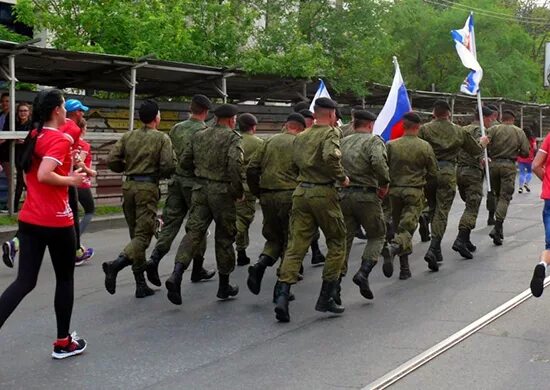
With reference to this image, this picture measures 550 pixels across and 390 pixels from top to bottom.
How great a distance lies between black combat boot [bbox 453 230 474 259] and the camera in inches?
390

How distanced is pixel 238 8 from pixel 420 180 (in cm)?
1276

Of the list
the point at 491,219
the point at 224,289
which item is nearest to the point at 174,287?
the point at 224,289

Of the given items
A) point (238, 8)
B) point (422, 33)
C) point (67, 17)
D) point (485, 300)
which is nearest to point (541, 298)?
point (485, 300)

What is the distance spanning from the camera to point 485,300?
7.56 metres

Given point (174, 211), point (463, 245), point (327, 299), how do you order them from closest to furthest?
point (327, 299) → point (174, 211) → point (463, 245)

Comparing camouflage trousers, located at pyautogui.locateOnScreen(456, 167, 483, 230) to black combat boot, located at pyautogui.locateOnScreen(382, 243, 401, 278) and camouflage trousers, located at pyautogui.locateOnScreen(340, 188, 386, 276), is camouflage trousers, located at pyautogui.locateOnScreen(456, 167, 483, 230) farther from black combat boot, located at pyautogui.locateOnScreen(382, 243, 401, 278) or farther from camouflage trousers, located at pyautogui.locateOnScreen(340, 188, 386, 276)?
camouflage trousers, located at pyautogui.locateOnScreen(340, 188, 386, 276)

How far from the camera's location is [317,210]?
6.91m

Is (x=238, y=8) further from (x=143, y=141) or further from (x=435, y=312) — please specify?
(x=435, y=312)

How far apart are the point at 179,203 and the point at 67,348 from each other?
8.78 ft

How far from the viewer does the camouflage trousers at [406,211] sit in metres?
8.61

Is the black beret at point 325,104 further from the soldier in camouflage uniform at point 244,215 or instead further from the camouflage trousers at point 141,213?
the soldier in camouflage uniform at point 244,215

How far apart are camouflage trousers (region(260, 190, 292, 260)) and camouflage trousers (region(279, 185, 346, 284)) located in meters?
0.73

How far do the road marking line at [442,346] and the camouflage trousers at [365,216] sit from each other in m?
1.28

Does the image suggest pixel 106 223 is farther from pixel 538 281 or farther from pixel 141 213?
pixel 538 281
